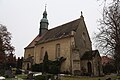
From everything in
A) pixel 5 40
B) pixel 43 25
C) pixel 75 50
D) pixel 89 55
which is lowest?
pixel 89 55

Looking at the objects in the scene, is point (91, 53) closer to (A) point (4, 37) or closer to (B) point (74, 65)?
(B) point (74, 65)

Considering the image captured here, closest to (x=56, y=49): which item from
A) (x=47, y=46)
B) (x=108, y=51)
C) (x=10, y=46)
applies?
(x=47, y=46)

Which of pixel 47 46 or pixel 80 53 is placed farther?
pixel 47 46

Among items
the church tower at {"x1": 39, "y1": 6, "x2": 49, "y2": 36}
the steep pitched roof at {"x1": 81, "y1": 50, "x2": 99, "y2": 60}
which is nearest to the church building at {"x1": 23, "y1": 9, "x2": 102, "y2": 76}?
the steep pitched roof at {"x1": 81, "y1": 50, "x2": 99, "y2": 60}

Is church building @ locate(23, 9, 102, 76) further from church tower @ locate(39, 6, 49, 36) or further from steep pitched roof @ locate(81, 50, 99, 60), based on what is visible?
church tower @ locate(39, 6, 49, 36)

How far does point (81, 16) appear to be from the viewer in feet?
121

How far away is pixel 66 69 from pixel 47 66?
4033 millimetres

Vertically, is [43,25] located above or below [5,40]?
above

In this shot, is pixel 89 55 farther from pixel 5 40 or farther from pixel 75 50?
pixel 5 40

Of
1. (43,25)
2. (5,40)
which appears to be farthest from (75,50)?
(43,25)

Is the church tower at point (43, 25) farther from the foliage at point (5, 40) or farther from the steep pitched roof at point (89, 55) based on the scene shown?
the steep pitched roof at point (89, 55)

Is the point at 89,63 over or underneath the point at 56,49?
underneath

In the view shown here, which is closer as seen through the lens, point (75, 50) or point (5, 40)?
point (75, 50)

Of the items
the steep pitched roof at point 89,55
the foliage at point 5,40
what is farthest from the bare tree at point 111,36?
the foliage at point 5,40
